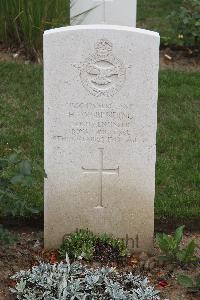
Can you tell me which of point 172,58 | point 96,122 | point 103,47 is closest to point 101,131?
point 96,122

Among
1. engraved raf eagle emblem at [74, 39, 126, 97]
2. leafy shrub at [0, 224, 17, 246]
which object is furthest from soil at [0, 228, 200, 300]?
engraved raf eagle emblem at [74, 39, 126, 97]

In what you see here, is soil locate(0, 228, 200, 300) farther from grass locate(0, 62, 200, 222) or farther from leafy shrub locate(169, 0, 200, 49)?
leafy shrub locate(169, 0, 200, 49)

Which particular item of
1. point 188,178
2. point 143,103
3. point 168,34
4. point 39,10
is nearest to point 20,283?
point 143,103

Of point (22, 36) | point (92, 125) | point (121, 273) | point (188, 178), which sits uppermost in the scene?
point (22, 36)

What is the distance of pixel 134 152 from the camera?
14.5ft

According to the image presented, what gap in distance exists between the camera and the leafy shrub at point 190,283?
13.4 ft

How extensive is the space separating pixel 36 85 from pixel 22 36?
1.07 m

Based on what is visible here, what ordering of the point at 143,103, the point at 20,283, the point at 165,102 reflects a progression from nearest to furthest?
the point at 20,283 → the point at 143,103 → the point at 165,102

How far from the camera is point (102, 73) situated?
430 centimetres

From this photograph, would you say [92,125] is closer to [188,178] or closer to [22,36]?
[188,178]

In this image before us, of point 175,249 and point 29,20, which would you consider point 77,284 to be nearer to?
point 175,249

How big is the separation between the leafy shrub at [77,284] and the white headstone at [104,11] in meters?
4.16

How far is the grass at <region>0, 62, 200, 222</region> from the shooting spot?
5.35 meters

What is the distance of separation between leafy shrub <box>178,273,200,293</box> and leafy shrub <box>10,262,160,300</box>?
0.52ft
